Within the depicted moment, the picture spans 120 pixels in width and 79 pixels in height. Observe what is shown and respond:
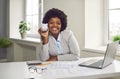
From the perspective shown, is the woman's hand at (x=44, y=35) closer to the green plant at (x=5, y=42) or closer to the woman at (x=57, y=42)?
the woman at (x=57, y=42)

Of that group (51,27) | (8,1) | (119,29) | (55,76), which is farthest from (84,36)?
(8,1)

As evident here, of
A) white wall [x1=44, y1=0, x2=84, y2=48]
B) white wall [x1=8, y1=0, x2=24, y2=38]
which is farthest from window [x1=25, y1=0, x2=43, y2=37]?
white wall [x1=44, y1=0, x2=84, y2=48]

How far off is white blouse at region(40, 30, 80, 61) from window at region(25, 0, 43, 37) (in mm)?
2171

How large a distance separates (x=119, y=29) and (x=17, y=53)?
2653 mm

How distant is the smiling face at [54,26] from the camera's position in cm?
227

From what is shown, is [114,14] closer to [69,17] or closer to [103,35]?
[103,35]

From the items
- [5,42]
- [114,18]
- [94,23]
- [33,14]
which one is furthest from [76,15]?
[5,42]

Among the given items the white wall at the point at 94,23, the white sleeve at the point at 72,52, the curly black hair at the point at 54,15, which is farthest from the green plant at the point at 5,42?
the white sleeve at the point at 72,52

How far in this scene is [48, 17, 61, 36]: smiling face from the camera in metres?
2.27

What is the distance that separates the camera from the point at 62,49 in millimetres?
2275

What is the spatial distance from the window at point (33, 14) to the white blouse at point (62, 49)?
2171 millimetres

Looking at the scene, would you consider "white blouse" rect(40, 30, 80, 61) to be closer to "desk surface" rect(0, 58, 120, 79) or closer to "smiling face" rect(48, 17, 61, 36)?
"smiling face" rect(48, 17, 61, 36)

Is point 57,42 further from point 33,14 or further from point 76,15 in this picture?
point 33,14

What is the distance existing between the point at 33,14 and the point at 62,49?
274cm
